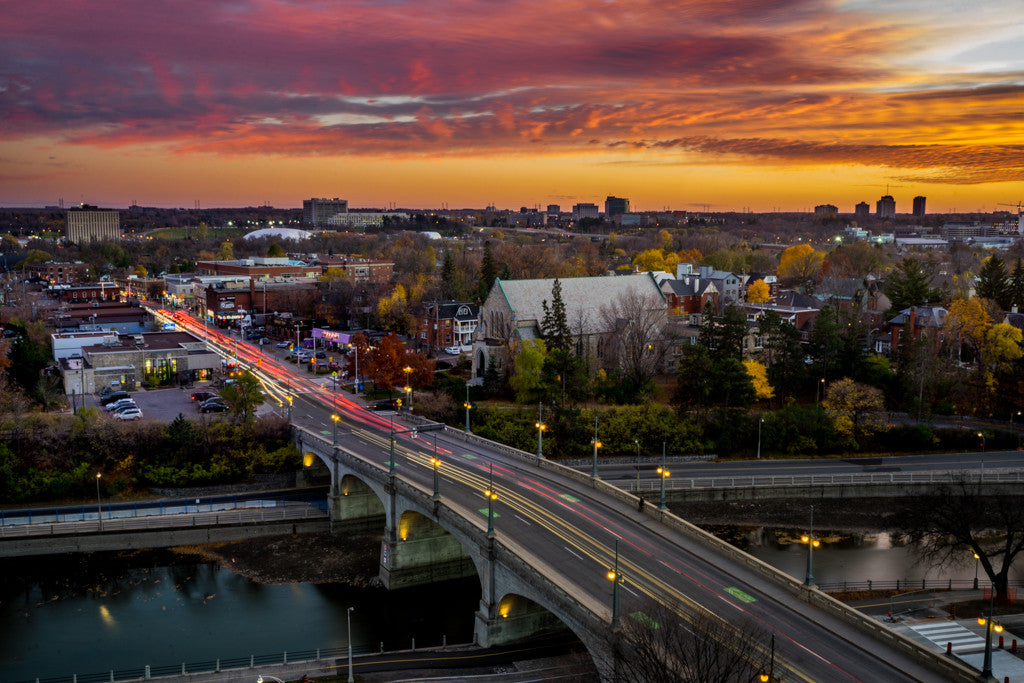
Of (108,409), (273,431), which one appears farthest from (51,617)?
(108,409)

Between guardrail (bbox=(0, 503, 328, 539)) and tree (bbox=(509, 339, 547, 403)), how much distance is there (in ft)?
69.7

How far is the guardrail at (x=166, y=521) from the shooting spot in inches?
2128

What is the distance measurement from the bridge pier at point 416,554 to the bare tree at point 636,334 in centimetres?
3184

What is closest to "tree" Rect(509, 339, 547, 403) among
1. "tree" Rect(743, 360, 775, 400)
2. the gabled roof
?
the gabled roof

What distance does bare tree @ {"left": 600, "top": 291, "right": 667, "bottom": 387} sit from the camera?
77.9 m

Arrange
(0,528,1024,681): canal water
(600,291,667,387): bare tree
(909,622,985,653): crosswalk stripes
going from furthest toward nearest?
1. (600,291,667,387): bare tree
2. (0,528,1024,681): canal water
3. (909,622,985,653): crosswalk stripes

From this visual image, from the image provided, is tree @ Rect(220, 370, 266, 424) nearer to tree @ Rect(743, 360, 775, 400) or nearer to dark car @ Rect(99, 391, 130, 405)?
dark car @ Rect(99, 391, 130, 405)

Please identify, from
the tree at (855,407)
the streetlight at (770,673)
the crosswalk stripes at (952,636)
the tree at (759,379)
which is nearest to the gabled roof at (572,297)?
the tree at (759,379)

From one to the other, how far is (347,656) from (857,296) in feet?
289

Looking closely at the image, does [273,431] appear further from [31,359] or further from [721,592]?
[721,592]

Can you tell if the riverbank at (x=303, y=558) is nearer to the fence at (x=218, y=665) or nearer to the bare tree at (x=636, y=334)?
the fence at (x=218, y=665)

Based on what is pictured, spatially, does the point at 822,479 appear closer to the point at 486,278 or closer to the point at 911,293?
the point at 911,293

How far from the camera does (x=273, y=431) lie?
219ft

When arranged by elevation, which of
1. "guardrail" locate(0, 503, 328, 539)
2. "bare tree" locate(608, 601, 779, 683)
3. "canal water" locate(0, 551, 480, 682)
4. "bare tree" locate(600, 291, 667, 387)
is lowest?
"canal water" locate(0, 551, 480, 682)
